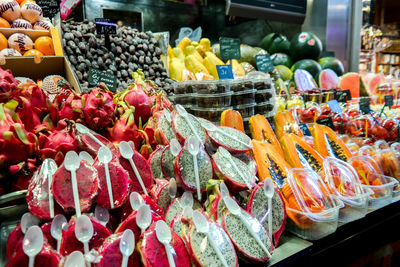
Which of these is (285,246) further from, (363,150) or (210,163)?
(363,150)

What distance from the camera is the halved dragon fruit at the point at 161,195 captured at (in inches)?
38.3

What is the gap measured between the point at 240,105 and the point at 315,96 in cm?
120

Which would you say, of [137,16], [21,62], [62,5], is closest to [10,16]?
[62,5]

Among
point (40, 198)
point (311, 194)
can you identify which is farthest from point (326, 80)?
point (40, 198)

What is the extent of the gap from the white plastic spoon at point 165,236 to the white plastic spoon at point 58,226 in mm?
237

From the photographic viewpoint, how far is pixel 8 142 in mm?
844

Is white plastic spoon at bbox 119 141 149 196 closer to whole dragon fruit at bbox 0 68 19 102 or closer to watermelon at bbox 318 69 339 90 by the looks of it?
whole dragon fruit at bbox 0 68 19 102

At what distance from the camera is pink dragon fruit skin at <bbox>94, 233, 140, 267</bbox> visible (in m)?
0.69

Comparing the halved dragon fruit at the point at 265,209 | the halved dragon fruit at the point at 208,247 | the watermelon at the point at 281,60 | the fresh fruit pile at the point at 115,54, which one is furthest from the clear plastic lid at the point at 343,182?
the watermelon at the point at 281,60

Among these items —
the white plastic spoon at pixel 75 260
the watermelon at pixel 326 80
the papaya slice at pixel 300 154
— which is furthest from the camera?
the watermelon at pixel 326 80

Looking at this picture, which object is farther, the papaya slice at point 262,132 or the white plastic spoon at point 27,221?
the papaya slice at point 262,132

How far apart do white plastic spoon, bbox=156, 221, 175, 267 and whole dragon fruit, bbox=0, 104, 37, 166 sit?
0.47 meters

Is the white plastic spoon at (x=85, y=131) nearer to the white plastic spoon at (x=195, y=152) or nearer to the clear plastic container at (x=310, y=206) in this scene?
the white plastic spoon at (x=195, y=152)

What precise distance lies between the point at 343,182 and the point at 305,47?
2.84 m
